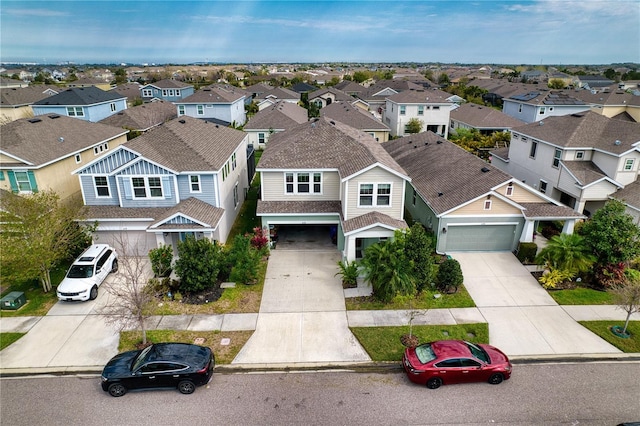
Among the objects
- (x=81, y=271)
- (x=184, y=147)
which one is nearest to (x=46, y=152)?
(x=184, y=147)

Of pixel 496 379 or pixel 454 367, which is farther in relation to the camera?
pixel 496 379

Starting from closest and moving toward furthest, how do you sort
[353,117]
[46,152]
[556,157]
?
[46,152]
[556,157]
[353,117]

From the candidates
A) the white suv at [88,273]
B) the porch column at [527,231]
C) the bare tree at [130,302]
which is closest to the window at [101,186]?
the bare tree at [130,302]

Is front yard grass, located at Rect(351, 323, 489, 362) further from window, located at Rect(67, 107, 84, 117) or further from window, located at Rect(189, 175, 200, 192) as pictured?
window, located at Rect(67, 107, 84, 117)

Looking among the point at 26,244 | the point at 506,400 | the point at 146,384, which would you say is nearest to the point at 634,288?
the point at 506,400

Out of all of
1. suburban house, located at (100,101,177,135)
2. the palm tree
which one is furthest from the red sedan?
suburban house, located at (100,101,177,135)

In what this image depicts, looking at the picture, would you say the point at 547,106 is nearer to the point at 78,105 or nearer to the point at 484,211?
the point at 484,211

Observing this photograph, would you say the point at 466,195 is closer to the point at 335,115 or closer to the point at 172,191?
the point at 172,191

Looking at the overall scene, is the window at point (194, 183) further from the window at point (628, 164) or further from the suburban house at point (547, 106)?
the suburban house at point (547, 106)
